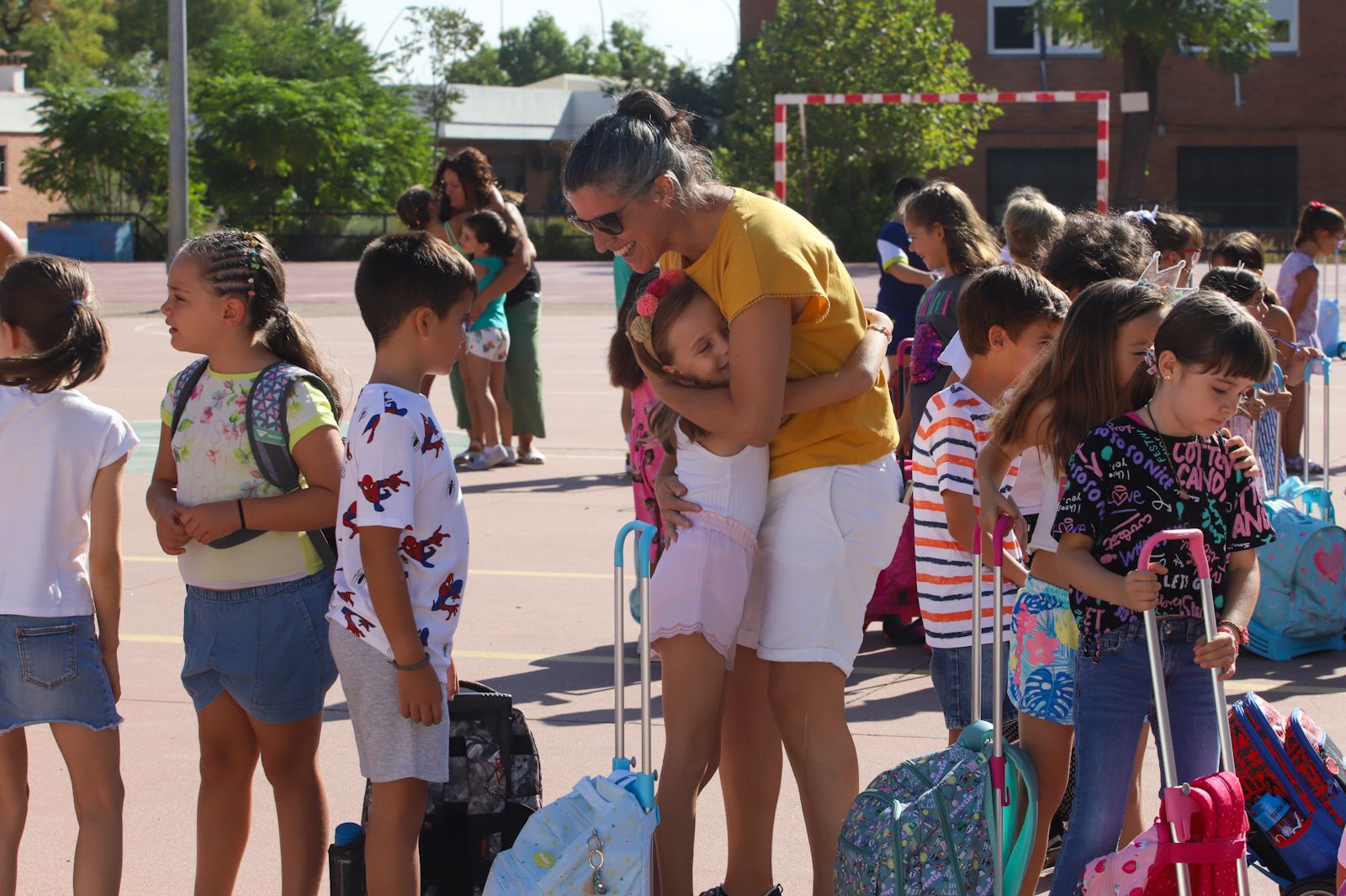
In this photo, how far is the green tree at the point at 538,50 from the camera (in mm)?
121750

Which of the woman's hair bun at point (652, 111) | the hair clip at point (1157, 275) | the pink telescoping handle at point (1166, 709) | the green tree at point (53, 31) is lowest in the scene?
the pink telescoping handle at point (1166, 709)

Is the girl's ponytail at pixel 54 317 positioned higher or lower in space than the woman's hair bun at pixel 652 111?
lower

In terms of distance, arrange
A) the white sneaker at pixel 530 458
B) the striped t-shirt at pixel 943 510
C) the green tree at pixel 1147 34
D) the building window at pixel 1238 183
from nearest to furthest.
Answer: the striped t-shirt at pixel 943 510, the white sneaker at pixel 530 458, the green tree at pixel 1147 34, the building window at pixel 1238 183

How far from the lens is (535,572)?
7.64 meters

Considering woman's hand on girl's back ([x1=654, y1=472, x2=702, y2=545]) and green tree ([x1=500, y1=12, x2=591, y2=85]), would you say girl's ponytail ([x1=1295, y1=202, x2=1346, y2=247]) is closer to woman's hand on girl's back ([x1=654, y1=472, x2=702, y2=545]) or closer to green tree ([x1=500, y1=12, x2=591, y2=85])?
woman's hand on girl's back ([x1=654, y1=472, x2=702, y2=545])

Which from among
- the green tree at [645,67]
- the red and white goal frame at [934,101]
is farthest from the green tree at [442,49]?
the red and white goal frame at [934,101]

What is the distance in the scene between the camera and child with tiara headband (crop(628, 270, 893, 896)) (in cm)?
334

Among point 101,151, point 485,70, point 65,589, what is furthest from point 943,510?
point 485,70

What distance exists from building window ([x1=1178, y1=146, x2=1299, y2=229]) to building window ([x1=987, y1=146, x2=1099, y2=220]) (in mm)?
2960

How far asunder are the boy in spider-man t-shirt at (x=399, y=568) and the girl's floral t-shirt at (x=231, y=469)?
0.73 feet

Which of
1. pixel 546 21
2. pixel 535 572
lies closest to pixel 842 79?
pixel 535 572

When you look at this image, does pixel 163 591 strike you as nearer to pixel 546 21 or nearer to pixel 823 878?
pixel 823 878

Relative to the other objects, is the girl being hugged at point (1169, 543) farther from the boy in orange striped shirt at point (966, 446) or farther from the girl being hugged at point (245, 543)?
the girl being hugged at point (245, 543)

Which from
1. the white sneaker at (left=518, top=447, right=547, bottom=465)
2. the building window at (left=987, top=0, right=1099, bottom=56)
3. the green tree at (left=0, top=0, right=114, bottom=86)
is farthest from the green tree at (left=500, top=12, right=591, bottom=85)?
the white sneaker at (left=518, top=447, right=547, bottom=465)
